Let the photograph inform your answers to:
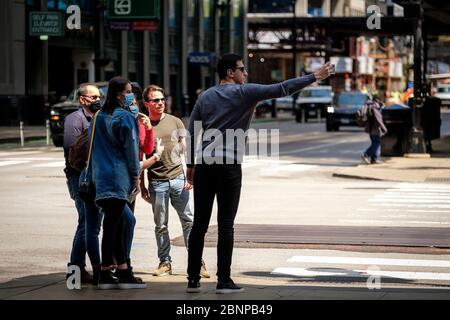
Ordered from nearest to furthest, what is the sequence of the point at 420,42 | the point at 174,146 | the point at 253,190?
1. the point at 174,146
2. the point at 253,190
3. the point at 420,42

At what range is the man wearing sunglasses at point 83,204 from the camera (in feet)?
35.8

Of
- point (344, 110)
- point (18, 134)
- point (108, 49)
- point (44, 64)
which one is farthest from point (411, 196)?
point (108, 49)

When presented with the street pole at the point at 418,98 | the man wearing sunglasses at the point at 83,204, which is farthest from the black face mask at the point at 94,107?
the street pole at the point at 418,98

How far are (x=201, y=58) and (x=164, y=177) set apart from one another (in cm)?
5788

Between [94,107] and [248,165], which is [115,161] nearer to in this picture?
[94,107]

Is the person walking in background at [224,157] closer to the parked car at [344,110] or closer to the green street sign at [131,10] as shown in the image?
the green street sign at [131,10]

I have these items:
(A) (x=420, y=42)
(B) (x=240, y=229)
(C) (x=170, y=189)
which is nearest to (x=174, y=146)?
(C) (x=170, y=189)

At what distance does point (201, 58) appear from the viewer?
6919 centimetres

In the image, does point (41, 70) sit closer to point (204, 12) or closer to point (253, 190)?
point (204, 12)

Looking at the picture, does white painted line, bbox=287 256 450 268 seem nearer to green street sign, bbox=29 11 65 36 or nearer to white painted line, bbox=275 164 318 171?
white painted line, bbox=275 164 318 171

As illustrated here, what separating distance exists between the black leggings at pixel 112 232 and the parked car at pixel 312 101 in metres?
57.5

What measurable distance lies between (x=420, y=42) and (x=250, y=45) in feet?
227

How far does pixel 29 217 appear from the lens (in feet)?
56.4

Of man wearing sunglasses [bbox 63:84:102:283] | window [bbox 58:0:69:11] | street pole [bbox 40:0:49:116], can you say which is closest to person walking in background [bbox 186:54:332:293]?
man wearing sunglasses [bbox 63:84:102:283]
